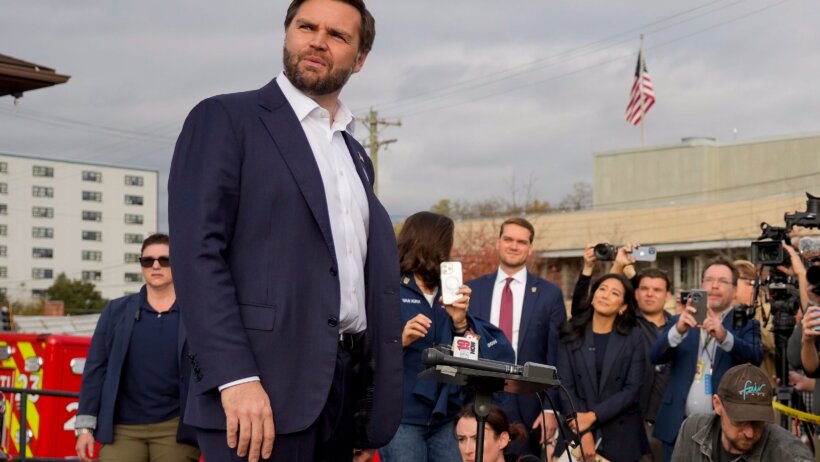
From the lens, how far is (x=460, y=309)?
6.53 m

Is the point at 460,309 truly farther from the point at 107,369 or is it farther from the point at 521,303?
the point at 107,369

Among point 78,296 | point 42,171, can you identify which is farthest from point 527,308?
point 42,171

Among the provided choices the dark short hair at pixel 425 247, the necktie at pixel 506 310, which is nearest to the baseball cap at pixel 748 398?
the dark short hair at pixel 425 247

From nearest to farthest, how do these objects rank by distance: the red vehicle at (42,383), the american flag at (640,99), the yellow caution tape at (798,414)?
the yellow caution tape at (798,414)
the red vehicle at (42,383)
the american flag at (640,99)

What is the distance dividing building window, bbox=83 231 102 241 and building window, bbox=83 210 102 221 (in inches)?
51.0

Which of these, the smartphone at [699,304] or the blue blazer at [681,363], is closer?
the smartphone at [699,304]

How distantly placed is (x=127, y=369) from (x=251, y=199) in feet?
13.9

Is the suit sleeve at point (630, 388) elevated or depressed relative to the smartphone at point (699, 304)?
depressed

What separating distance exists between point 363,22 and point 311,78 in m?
0.27

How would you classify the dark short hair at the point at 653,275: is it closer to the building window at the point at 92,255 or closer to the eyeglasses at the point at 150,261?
the eyeglasses at the point at 150,261

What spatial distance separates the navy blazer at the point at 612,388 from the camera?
7.91 meters

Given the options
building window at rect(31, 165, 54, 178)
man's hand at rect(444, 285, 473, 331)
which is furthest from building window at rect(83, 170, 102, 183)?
man's hand at rect(444, 285, 473, 331)

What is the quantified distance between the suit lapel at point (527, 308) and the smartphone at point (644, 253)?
1257mm

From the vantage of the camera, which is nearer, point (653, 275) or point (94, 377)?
point (94, 377)
